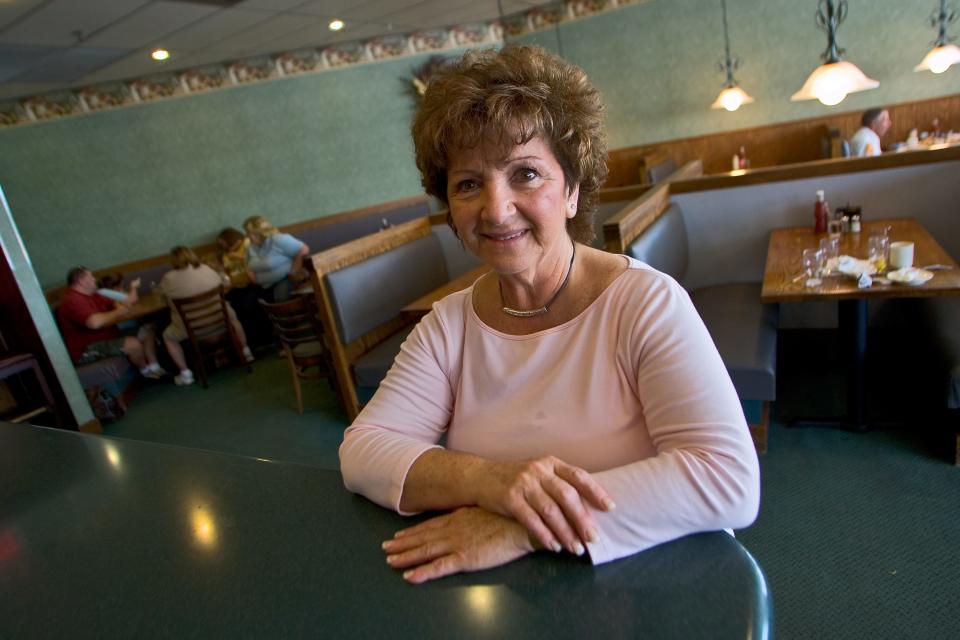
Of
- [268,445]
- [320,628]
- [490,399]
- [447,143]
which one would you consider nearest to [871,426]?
[490,399]

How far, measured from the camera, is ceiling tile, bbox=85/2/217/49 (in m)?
4.57

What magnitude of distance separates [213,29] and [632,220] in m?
4.75

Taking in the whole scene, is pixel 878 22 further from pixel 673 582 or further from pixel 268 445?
pixel 673 582

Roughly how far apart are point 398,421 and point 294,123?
765cm

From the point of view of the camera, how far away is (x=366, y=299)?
11.9 ft

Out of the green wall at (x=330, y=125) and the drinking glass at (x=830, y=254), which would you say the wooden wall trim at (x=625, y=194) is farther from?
the green wall at (x=330, y=125)

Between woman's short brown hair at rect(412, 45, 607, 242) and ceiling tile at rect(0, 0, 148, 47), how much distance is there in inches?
174

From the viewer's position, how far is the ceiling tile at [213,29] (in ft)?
16.9

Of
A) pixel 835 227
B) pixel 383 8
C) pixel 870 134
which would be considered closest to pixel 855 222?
pixel 835 227

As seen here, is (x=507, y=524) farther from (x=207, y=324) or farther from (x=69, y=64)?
(x=69, y=64)

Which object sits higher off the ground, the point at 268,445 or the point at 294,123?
the point at 294,123

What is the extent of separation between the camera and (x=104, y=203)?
7137 mm

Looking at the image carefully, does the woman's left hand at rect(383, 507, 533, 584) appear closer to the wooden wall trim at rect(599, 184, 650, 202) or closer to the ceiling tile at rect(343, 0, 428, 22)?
the wooden wall trim at rect(599, 184, 650, 202)

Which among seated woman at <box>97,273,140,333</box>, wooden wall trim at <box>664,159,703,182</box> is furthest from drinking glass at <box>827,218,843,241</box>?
seated woman at <box>97,273,140,333</box>
